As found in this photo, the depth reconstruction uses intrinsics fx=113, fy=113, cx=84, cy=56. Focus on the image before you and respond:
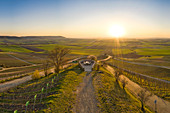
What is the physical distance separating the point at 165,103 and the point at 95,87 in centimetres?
1546

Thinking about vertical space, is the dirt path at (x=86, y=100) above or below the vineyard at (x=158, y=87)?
above

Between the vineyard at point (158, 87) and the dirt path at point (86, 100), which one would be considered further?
the vineyard at point (158, 87)

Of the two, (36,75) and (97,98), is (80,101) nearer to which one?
(97,98)

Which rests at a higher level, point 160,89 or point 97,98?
point 97,98

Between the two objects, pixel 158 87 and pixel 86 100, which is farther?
pixel 158 87

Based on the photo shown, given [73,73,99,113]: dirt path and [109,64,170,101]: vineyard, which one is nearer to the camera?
[73,73,99,113]: dirt path

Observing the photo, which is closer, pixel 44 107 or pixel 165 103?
pixel 44 107

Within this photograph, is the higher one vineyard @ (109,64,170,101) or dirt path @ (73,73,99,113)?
dirt path @ (73,73,99,113)

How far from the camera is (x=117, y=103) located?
19.3 metres

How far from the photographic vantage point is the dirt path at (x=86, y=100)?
52.9ft

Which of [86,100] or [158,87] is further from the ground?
[86,100]

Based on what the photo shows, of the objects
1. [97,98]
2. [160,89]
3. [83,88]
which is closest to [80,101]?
[97,98]

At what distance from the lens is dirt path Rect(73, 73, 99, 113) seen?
52.9 feet

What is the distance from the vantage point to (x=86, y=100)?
61.7ft
